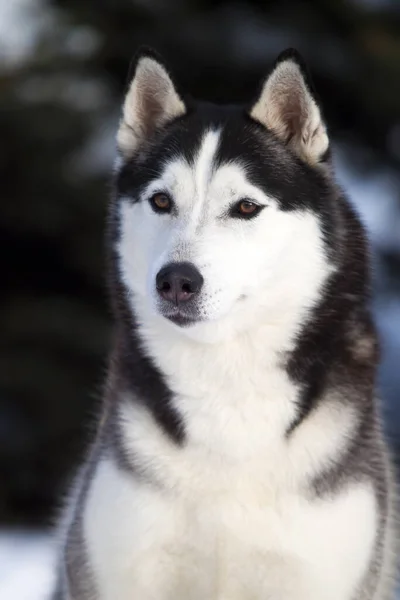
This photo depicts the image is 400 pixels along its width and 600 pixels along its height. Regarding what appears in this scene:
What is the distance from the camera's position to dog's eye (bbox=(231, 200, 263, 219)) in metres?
3.23

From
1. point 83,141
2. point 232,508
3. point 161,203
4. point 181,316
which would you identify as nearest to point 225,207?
point 161,203

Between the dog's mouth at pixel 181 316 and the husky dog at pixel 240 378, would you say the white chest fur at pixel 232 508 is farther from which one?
the dog's mouth at pixel 181 316

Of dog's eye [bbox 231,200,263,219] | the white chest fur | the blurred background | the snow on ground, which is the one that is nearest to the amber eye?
dog's eye [bbox 231,200,263,219]

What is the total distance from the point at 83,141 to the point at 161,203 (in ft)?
18.8

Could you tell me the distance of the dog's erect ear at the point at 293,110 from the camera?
11.0ft

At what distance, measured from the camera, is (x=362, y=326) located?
3.52 m

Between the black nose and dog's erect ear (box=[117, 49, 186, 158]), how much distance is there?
654mm

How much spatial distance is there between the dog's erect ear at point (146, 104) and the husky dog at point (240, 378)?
1 cm

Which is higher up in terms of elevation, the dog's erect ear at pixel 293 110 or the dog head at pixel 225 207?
the dog's erect ear at pixel 293 110

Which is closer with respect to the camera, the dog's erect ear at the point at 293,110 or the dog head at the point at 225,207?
the dog head at the point at 225,207

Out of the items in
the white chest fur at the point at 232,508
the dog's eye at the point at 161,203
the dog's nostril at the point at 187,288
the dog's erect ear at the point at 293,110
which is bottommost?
the white chest fur at the point at 232,508

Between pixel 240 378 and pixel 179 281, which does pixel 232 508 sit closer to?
pixel 240 378

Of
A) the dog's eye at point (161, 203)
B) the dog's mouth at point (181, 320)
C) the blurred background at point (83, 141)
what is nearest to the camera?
the dog's mouth at point (181, 320)

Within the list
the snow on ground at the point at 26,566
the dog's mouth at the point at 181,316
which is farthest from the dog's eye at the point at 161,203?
the snow on ground at the point at 26,566
